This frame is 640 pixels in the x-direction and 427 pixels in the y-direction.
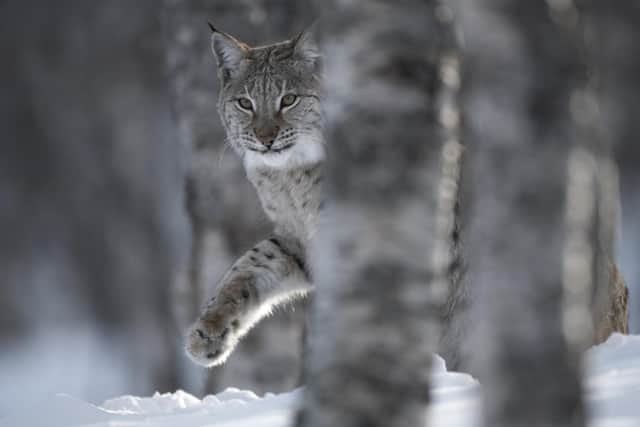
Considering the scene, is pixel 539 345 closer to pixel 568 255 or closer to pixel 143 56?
pixel 568 255

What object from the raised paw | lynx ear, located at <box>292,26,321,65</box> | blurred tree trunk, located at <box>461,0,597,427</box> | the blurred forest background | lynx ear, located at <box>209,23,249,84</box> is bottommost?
blurred tree trunk, located at <box>461,0,597,427</box>

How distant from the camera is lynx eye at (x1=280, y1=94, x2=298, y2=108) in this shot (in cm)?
589

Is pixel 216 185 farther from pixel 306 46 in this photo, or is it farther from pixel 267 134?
pixel 306 46

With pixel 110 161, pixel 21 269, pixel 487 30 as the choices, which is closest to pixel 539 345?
pixel 487 30

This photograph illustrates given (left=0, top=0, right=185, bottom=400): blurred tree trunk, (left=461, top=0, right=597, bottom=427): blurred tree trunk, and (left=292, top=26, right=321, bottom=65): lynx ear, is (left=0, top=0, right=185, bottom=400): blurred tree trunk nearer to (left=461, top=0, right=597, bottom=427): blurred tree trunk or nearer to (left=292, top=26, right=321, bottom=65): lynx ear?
(left=292, top=26, right=321, bottom=65): lynx ear

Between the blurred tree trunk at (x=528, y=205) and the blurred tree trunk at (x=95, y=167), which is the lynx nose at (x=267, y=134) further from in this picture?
the blurred tree trunk at (x=95, y=167)

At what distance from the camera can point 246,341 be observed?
721 centimetres

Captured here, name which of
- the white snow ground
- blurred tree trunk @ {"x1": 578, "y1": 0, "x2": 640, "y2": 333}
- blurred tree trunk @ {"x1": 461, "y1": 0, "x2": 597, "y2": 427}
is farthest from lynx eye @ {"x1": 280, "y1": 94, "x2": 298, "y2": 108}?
blurred tree trunk @ {"x1": 578, "y1": 0, "x2": 640, "y2": 333}

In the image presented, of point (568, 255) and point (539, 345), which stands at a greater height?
point (568, 255)

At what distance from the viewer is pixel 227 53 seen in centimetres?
621

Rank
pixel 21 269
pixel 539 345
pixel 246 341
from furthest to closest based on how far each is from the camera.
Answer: pixel 21 269, pixel 246 341, pixel 539 345

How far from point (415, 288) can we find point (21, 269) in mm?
15537

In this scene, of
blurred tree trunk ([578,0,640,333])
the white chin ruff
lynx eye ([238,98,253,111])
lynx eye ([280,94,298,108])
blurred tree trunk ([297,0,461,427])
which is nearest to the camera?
blurred tree trunk ([297,0,461,427])

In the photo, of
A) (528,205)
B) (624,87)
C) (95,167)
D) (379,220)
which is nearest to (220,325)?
(379,220)
